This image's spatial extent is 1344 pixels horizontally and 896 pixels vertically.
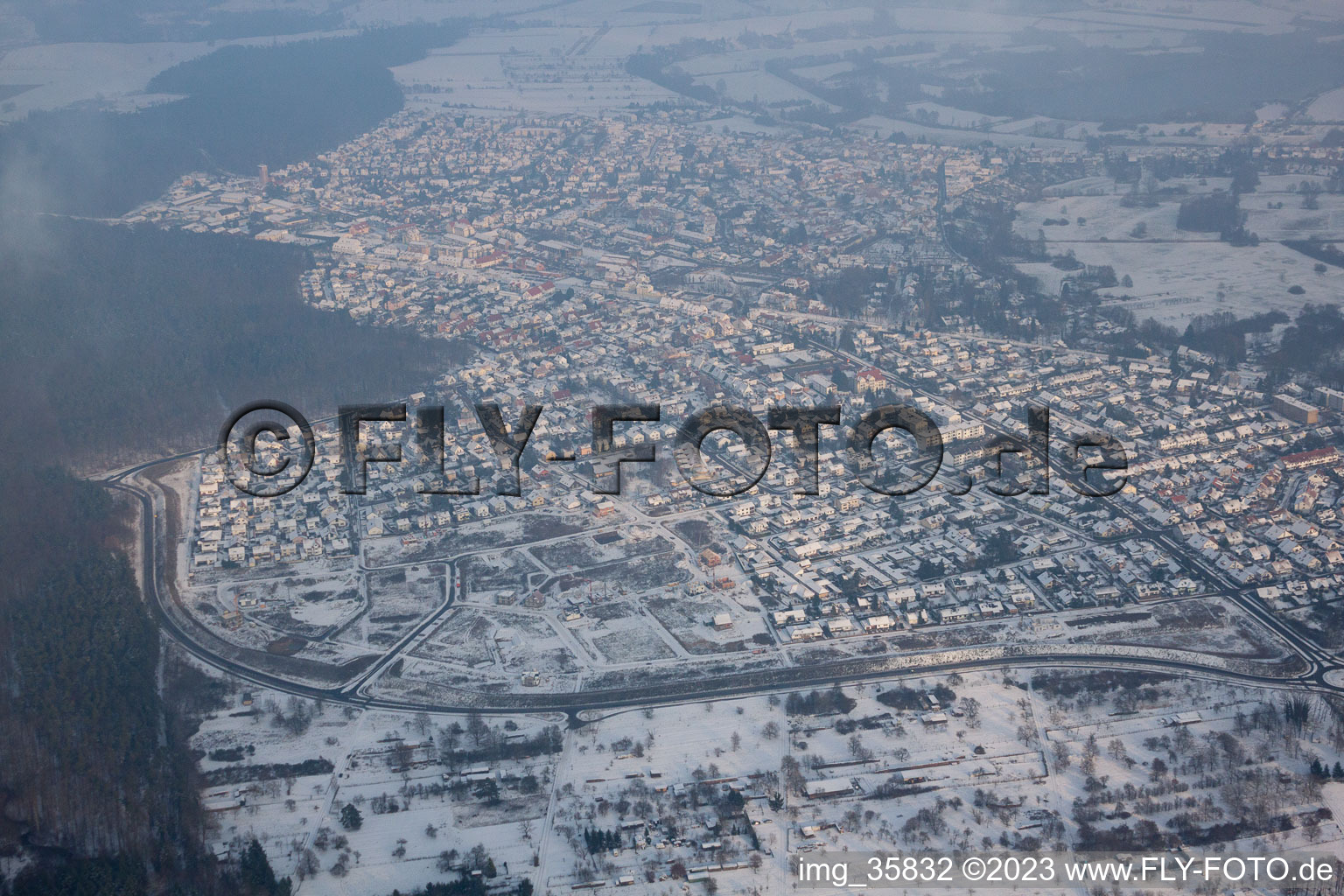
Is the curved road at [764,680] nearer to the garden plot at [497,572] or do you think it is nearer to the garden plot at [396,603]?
the garden plot at [396,603]

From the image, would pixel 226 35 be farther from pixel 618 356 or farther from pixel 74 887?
pixel 74 887

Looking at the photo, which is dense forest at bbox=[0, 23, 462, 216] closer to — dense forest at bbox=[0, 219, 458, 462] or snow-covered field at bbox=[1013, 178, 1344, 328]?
dense forest at bbox=[0, 219, 458, 462]

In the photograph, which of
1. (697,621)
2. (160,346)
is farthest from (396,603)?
(160,346)

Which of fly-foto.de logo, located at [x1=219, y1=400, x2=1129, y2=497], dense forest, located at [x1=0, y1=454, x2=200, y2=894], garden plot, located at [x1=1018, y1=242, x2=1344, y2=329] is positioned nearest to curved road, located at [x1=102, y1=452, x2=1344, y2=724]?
dense forest, located at [x1=0, y1=454, x2=200, y2=894]

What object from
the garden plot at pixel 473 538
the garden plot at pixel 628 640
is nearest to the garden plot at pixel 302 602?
the garden plot at pixel 473 538

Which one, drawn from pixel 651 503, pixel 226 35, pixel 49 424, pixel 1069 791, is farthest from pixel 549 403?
pixel 226 35
